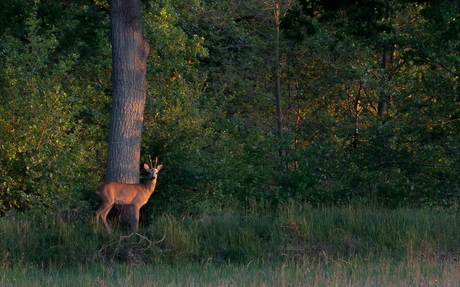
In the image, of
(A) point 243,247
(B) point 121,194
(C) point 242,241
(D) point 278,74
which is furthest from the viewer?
(D) point 278,74

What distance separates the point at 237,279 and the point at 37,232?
432cm

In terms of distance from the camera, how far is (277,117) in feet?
79.6

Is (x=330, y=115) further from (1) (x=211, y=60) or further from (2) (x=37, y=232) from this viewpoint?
(2) (x=37, y=232)

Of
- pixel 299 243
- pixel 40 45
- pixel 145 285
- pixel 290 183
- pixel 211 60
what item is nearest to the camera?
pixel 145 285

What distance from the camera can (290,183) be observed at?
1430 cm

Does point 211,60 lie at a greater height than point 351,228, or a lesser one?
greater

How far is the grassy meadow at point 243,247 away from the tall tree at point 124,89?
50.8 inches

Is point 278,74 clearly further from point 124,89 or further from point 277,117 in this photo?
point 124,89

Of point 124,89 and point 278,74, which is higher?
point 278,74

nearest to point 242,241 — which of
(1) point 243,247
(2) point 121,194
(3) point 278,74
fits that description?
(1) point 243,247

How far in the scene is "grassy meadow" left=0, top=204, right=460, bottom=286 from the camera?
26.6 ft

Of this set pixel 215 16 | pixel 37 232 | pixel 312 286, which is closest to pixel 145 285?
pixel 312 286

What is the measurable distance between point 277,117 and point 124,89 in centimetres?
1313

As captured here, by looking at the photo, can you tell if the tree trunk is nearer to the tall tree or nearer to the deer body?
the tall tree
